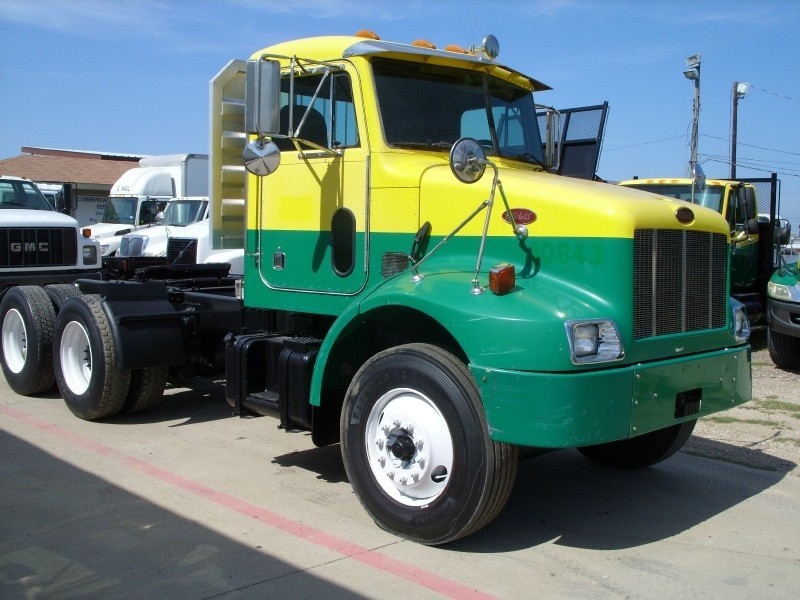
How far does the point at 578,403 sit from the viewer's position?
414cm

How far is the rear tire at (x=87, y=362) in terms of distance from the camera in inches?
282

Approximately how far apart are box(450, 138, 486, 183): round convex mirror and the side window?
1009 millimetres

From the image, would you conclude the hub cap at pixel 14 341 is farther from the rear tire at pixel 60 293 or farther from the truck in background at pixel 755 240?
the truck in background at pixel 755 240

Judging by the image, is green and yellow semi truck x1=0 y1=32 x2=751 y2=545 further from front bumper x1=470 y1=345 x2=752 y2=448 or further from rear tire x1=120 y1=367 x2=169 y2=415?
rear tire x1=120 y1=367 x2=169 y2=415

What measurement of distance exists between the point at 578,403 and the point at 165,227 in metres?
14.2

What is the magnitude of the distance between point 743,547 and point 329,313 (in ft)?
9.34

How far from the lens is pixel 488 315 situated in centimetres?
430

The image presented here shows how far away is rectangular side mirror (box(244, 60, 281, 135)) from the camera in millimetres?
5148

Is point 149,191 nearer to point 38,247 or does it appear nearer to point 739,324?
point 38,247

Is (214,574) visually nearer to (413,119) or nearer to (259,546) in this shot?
(259,546)

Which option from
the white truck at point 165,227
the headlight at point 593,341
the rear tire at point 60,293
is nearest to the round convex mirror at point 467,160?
the headlight at point 593,341

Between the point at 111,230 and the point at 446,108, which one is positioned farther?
the point at 111,230

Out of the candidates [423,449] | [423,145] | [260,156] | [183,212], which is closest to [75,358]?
[260,156]

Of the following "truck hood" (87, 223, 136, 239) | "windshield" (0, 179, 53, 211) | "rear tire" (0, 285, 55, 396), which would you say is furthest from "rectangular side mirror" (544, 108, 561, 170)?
"truck hood" (87, 223, 136, 239)
